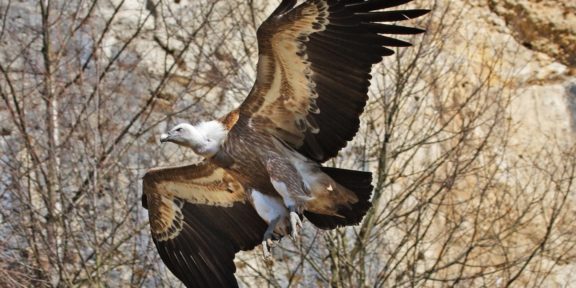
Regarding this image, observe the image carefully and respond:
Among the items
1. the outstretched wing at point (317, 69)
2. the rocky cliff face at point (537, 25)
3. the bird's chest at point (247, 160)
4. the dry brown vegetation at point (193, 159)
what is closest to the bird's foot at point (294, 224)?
the bird's chest at point (247, 160)

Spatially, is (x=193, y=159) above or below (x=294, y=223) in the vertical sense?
above

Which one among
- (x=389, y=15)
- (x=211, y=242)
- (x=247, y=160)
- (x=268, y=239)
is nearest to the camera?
(x=389, y=15)

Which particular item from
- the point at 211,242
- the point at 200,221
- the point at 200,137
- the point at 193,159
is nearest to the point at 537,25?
the point at 193,159

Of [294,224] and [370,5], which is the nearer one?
[370,5]

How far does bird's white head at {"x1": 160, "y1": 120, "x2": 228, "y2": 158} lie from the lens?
1025 centimetres

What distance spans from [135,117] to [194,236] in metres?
4.52

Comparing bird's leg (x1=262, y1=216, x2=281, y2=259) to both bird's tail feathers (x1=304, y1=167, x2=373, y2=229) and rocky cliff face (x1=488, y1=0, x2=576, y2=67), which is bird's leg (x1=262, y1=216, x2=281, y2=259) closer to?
bird's tail feathers (x1=304, y1=167, x2=373, y2=229)

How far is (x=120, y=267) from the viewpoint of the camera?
1465 cm

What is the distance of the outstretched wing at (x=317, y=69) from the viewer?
9930 mm

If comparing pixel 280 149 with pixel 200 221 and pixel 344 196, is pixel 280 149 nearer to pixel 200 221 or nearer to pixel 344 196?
pixel 344 196

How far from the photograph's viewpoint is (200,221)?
11195 mm

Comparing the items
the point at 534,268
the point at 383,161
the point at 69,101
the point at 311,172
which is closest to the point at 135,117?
the point at 69,101

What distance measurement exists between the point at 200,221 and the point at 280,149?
103 cm

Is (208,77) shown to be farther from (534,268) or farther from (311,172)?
(311,172)
